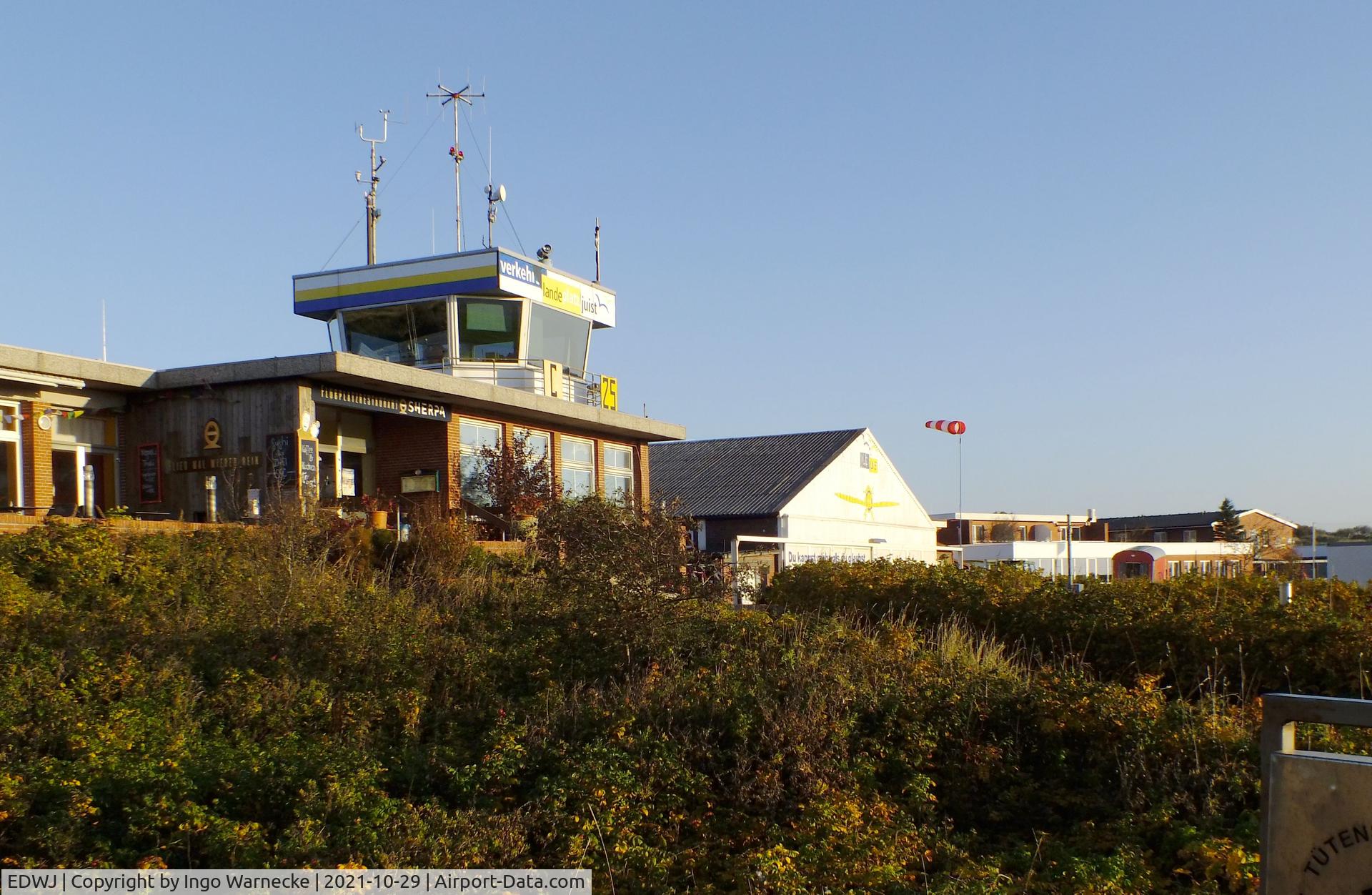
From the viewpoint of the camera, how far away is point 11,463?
55.7 ft

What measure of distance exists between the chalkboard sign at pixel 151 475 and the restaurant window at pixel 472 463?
5206 millimetres

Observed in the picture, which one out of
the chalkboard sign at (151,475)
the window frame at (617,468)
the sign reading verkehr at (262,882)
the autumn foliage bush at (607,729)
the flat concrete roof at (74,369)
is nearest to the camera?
the sign reading verkehr at (262,882)

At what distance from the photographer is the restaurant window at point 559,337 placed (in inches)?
1037

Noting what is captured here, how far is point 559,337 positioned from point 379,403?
7568mm

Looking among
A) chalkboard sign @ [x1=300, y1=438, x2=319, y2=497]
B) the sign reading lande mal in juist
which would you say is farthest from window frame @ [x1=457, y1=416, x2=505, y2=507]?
the sign reading lande mal in juist

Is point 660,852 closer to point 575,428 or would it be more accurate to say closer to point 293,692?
point 293,692

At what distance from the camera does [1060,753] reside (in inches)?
330

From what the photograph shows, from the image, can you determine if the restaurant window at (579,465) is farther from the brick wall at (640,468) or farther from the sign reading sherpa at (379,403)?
the sign reading sherpa at (379,403)

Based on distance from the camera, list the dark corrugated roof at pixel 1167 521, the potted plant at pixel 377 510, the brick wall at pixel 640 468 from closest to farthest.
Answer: the potted plant at pixel 377 510 → the brick wall at pixel 640 468 → the dark corrugated roof at pixel 1167 521

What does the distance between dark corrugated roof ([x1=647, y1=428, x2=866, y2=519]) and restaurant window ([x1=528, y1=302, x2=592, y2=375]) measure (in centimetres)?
871

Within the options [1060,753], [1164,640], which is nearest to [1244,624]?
[1164,640]

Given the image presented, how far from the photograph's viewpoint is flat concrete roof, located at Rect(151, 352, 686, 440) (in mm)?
18047

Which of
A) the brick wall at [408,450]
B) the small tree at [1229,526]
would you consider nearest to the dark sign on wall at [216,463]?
Result: the brick wall at [408,450]

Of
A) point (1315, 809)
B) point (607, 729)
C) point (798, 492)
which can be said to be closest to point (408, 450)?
point (607, 729)
